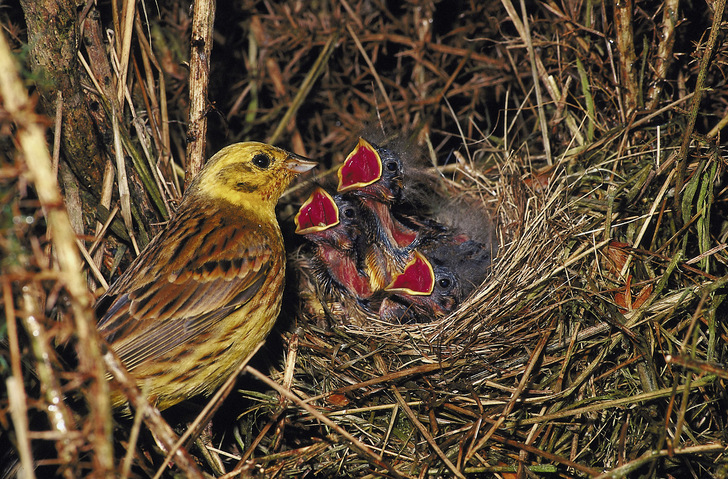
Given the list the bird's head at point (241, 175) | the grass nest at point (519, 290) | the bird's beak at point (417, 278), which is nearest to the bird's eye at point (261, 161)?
the bird's head at point (241, 175)

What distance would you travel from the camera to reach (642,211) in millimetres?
2982

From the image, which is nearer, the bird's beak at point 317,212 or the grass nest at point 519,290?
the grass nest at point 519,290

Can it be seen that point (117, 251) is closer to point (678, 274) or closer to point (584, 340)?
point (584, 340)

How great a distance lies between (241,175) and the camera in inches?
127

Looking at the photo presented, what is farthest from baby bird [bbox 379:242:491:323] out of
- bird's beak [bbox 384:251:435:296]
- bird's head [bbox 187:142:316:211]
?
bird's head [bbox 187:142:316:211]

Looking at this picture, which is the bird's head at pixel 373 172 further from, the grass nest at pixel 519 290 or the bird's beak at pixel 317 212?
the grass nest at pixel 519 290

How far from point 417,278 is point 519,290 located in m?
0.63

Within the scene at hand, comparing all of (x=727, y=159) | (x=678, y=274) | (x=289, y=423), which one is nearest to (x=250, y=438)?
(x=289, y=423)

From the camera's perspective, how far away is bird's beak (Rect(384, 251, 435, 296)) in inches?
131

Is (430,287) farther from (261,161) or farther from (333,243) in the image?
(261,161)

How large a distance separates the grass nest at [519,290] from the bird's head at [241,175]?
194 millimetres

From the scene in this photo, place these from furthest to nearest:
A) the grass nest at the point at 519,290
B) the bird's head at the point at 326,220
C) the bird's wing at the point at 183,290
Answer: the bird's head at the point at 326,220
the bird's wing at the point at 183,290
the grass nest at the point at 519,290

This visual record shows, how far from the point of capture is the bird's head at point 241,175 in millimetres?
3201

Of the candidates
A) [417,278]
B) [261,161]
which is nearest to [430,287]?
[417,278]
